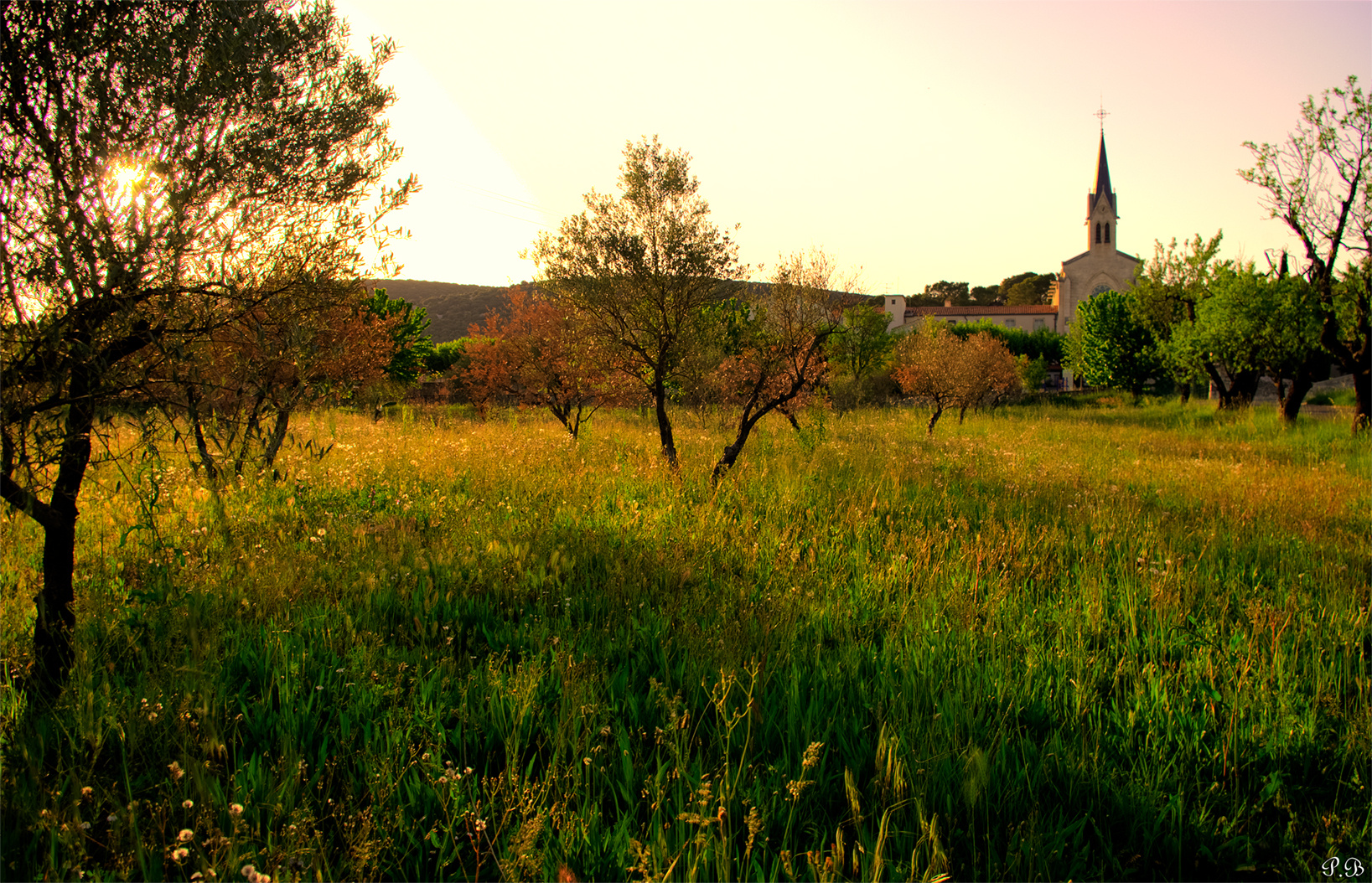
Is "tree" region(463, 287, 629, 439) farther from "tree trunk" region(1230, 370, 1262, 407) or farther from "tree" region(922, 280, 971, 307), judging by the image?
"tree" region(922, 280, 971, 307)

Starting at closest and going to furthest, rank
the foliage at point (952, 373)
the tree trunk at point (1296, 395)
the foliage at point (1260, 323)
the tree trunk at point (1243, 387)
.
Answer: the foliage at point (1260, 323) → the tree trunk at point (1296, 395) → the foliage at point (952, 373) → the tree trunk at point (1243, 387)

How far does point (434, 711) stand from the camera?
3.19m

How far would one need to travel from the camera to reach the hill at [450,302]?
104 metres

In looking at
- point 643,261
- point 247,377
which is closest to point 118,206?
point 247,377

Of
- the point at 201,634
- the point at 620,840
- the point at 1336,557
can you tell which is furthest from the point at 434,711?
the point at 1336,557

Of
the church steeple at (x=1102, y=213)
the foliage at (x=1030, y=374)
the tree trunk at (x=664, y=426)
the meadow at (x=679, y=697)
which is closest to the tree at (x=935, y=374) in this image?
the tree trunk at (x=664, y=426)

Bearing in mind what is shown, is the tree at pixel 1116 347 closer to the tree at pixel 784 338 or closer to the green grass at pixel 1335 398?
the green grass at pixel 1335 398

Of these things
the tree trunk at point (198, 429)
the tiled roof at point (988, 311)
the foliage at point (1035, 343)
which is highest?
the tiled roof at point (988, 311)

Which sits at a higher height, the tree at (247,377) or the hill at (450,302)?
the hill at (450,302)

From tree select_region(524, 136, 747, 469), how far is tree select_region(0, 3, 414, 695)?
608 centimetres

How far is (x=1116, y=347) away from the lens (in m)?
39.8

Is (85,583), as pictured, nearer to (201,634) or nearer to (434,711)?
(201,634)

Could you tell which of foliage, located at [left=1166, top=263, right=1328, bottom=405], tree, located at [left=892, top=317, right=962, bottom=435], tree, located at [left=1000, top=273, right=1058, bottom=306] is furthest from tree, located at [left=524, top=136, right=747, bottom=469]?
tree, located at [left=1000, top=273, right=1058, bottom=306]

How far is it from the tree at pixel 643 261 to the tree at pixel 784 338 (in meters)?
1.64
